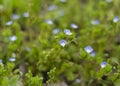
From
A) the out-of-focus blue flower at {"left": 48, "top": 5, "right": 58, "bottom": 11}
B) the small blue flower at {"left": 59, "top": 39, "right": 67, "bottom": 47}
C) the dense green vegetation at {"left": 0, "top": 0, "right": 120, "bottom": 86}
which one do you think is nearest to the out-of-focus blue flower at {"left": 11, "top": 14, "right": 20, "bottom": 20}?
the dense green vegetation at {"left": 0, "top": 0, "right": 120, "bottom": 86}

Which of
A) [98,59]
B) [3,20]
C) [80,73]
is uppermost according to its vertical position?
[3,20]

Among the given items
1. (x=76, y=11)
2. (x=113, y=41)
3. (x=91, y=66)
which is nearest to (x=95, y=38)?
(x=113, y=41)

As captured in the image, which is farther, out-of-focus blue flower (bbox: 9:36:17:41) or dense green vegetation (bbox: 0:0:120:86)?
out-of-focus blue flower (bbox: 9:36:17:41)

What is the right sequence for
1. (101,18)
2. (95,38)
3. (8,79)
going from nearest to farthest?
(8,79) → (95,38) → (101,18)

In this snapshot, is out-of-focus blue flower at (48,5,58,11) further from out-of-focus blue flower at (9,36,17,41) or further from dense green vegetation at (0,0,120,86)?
out-of-focus blue flower at (9,36,17,41)

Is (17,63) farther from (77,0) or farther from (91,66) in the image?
(77,0)

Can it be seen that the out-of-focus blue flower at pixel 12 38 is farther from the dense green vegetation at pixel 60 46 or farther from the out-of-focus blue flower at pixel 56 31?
the out-of-focus blue flower at pixel 56 31

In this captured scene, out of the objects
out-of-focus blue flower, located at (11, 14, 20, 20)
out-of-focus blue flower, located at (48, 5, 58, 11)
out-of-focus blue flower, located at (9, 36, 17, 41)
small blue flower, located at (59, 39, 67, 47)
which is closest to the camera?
small blue flower, located at (59, 39, 67, 47)

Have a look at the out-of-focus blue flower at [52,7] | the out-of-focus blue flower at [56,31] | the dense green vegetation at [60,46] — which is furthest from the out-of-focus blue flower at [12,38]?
the out-of-focus blue flower at [52,7]

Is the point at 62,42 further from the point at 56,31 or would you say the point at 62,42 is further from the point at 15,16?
the point at 15,16
